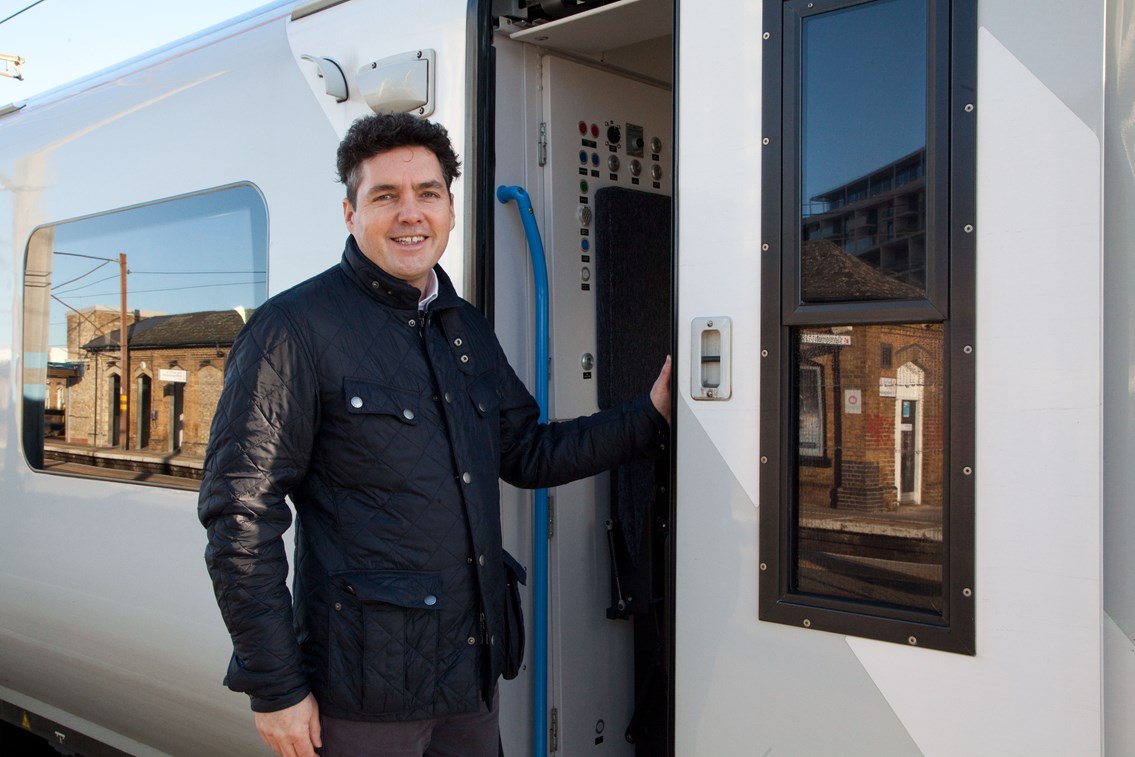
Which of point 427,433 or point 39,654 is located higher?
point 427,433

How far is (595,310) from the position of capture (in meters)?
2.96

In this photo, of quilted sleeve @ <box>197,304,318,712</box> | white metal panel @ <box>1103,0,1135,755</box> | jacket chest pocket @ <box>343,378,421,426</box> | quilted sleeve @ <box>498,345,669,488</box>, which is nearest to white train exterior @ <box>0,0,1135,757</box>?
white metal panel @ <box>1103,0,1135,755</box>

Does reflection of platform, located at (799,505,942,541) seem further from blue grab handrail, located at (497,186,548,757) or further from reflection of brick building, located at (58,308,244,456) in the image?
reflection of brick building, located at (58,308,244,456)

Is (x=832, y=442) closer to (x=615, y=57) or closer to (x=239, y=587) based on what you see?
(x=239, y=587)

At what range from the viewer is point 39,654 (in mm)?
3973

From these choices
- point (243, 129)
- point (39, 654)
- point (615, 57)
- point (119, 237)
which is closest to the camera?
point (615, 57)

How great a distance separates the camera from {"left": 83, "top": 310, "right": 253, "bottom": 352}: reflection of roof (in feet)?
10.7

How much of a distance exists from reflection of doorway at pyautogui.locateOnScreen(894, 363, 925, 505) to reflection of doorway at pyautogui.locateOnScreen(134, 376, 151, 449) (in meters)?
2.54

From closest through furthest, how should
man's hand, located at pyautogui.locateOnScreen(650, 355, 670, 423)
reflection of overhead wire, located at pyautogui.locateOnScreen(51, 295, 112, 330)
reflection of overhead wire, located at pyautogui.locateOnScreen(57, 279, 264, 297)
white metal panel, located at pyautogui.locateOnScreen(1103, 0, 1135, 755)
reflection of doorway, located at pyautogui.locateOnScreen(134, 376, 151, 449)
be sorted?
white metal panel, located at pyautogui.locateOnScreen(1103, 0, 1135, 755), man's hand, located at pyautogui.locateOnScreen(650, 355, 670, 423), reflection of overhead wire, located at pyautogui.locateOnScreen(57, 279, 264, 297), reflection of doorway, located at pyautogui.locateOnScreen(134, 376, 151, 449), reflection of overhead wire, located at pyautogui.locateOnScreen(51, 295, 112, 330)

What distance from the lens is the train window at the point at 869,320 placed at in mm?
1857

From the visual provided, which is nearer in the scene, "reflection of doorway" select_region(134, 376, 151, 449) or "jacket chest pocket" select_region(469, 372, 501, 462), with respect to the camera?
"jacket chest pocket" select_region(469, 372, 501, 462)

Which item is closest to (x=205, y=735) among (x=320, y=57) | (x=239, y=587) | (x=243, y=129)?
(x=239, y=587)

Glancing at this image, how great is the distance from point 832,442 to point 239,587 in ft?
3.64

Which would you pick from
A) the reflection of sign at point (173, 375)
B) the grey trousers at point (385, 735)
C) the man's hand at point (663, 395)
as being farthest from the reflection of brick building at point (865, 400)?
the reflection of sign at point (173, 375)
